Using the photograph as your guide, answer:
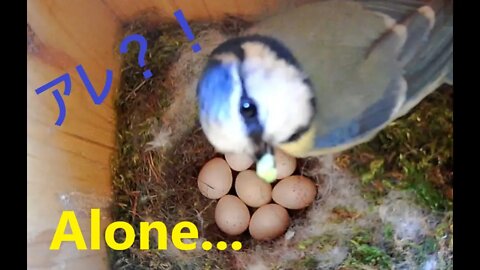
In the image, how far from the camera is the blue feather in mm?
1242

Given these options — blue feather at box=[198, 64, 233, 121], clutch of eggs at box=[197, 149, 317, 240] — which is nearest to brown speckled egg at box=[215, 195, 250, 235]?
clutch of eggs at box=[197, 149, 317, 240]

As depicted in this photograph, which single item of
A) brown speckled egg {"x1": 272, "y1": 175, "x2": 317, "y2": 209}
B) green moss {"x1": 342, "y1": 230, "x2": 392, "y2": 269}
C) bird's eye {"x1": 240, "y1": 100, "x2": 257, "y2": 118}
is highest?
bird's eye {"x1": 240, "y1": 100, "x2": 257, "y2": 118}

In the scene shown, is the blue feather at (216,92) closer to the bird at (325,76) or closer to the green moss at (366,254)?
the bird at (325,76)

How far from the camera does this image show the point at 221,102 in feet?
4.09

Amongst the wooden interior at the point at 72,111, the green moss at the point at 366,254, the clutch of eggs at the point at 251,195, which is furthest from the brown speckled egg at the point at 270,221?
the wooden interior at the point at 72,111

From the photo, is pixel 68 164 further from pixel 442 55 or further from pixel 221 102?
pixel 442 55

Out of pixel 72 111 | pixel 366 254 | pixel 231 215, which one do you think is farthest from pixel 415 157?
pixel 72 111

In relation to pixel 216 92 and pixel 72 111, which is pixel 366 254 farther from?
pixel 72 111

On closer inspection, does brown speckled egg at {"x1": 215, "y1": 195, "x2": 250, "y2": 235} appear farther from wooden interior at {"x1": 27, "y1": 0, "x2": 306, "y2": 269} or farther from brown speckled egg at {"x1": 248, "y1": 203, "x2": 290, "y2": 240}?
wooden interior at {"x1": 27, "y1": 0, "x2": 306, "y2": 269}

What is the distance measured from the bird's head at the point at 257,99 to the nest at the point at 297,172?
0.09 feet

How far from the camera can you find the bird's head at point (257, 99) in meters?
1.24

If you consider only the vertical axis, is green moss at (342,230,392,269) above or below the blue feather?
below

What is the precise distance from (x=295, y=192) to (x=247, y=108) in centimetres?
15

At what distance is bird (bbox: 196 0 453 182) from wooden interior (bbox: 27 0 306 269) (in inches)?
4.7
